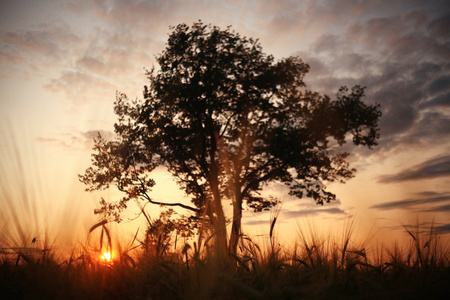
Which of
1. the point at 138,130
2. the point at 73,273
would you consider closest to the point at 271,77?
the point at 138,130

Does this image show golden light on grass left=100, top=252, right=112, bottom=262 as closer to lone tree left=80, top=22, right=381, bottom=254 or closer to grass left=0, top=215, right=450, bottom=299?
grass left=0, top=215, right=450, bottom=299

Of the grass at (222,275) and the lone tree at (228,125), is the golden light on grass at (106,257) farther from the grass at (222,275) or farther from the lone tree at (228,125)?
the lone tree at (228,125)

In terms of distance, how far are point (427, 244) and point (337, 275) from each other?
1757 mm

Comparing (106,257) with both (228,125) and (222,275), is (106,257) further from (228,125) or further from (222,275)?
(228,125)

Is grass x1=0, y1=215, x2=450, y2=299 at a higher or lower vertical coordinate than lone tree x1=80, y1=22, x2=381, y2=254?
lower

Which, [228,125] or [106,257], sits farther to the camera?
[228,125]

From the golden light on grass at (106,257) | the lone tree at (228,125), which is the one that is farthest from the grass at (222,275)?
the lone tree at (228,125)

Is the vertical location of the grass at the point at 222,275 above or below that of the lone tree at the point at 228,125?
below

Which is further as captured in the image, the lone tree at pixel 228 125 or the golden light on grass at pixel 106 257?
the lone tree at pixel 228 125

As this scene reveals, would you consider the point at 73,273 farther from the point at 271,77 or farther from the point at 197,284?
the point at 271,77

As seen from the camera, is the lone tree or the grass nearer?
the grass

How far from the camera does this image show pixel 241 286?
2.49 m

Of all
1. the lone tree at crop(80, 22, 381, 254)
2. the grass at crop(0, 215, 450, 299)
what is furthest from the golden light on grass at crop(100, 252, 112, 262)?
the lone tree at crop(80, 22, 381, 254)

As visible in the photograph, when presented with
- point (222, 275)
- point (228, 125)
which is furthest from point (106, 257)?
point (228, 125)
